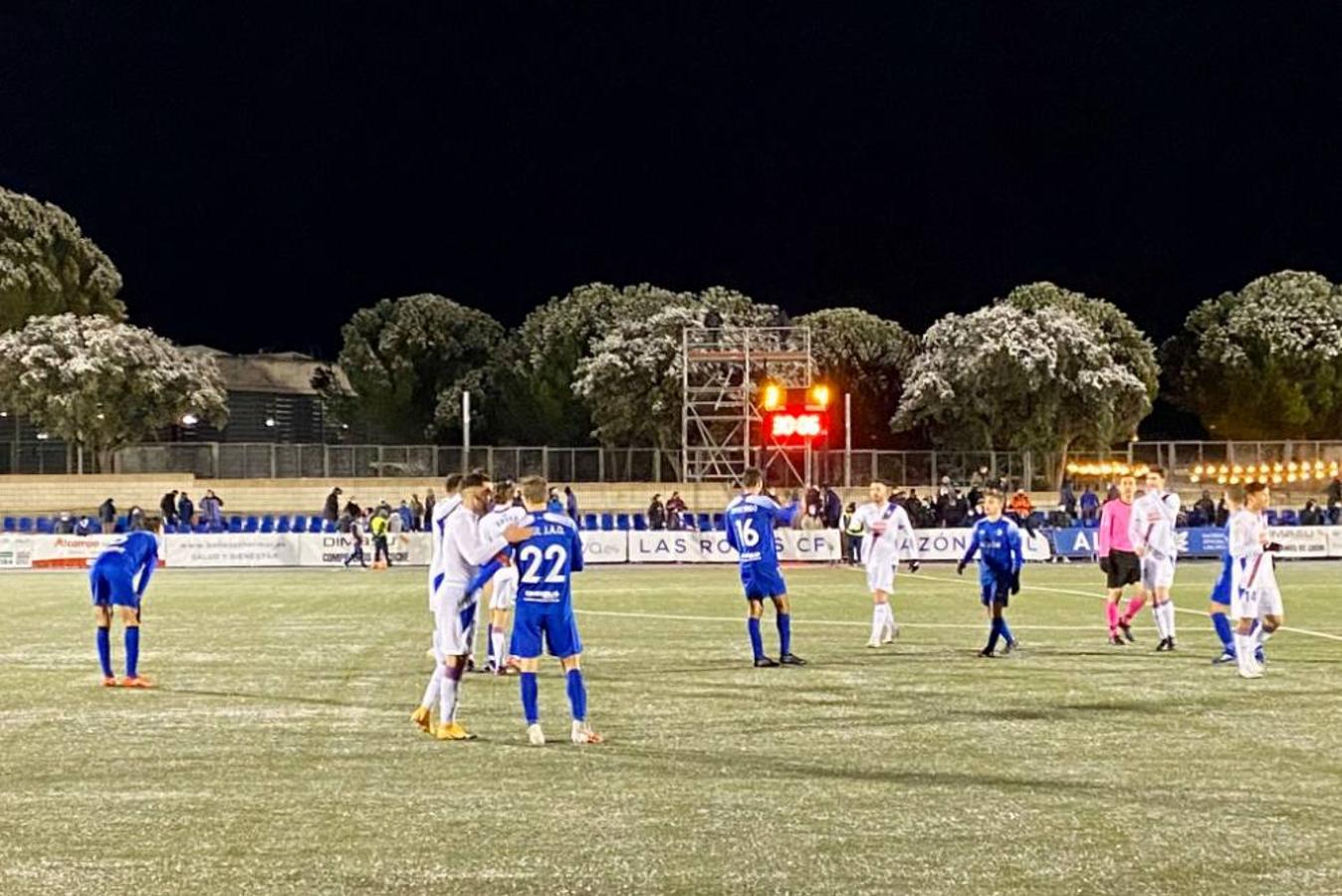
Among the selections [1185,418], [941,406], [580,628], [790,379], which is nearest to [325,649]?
[580,628]

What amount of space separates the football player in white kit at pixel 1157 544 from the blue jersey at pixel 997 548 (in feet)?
6.40

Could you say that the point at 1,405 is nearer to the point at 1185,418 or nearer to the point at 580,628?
the point at 580,628

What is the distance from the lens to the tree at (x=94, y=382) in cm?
5625

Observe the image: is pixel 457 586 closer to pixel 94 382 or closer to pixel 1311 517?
pixel 1311 517

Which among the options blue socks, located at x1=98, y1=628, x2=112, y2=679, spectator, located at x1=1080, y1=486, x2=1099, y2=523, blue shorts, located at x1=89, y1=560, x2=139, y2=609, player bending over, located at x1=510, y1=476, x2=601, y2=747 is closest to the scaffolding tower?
spectator, located at x1=1080, y1=486, x2=1099, y2=523

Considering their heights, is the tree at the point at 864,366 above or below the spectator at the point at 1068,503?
above

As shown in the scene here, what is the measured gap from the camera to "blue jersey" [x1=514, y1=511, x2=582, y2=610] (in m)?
11.1

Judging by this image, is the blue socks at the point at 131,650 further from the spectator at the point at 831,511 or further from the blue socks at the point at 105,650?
the spectator at the point at 831,511

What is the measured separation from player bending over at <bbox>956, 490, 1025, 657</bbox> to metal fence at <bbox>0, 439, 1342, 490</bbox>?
35.0 metres

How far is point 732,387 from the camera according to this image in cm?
5631

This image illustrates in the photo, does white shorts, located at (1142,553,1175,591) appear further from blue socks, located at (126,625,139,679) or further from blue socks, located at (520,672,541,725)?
blue socks, located at (126,625,139,679)

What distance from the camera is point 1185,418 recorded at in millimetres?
81562

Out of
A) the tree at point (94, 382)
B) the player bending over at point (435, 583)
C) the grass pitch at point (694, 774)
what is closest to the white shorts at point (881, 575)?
the grass pitch at point (694, 774)

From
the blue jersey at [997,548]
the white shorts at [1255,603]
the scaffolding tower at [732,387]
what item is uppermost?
the scaffolding tower at [732,387]
